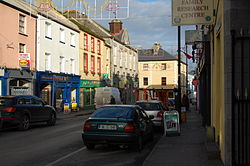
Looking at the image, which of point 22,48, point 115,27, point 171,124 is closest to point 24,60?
point 22,48

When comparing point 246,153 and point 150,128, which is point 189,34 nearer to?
point 150,128

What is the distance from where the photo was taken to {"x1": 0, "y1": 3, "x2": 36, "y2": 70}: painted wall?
23609mm

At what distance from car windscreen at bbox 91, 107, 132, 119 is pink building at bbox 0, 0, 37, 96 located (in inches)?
572

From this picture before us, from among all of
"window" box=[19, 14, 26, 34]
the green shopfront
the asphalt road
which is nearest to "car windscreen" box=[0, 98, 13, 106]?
the asphalt road

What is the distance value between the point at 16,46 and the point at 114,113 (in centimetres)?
1673

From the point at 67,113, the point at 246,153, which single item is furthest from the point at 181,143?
the point at 67,113

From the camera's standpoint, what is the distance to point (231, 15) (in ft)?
22.9

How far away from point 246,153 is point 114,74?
41.4 metres

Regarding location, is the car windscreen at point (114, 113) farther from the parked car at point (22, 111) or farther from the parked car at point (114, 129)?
the parked car at point (22, 111)

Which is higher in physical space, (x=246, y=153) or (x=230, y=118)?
(x=230, y=118)

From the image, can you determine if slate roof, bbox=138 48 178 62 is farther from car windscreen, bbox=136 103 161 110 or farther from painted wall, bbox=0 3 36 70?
car windscreen, bbox=136 103 161 110

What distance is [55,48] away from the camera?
31.2 m

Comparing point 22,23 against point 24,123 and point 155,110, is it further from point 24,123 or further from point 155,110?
point 155,110

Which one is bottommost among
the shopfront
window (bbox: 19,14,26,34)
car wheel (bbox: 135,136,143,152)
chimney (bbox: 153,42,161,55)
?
car wheel (bbox: 135,136,143,152)
